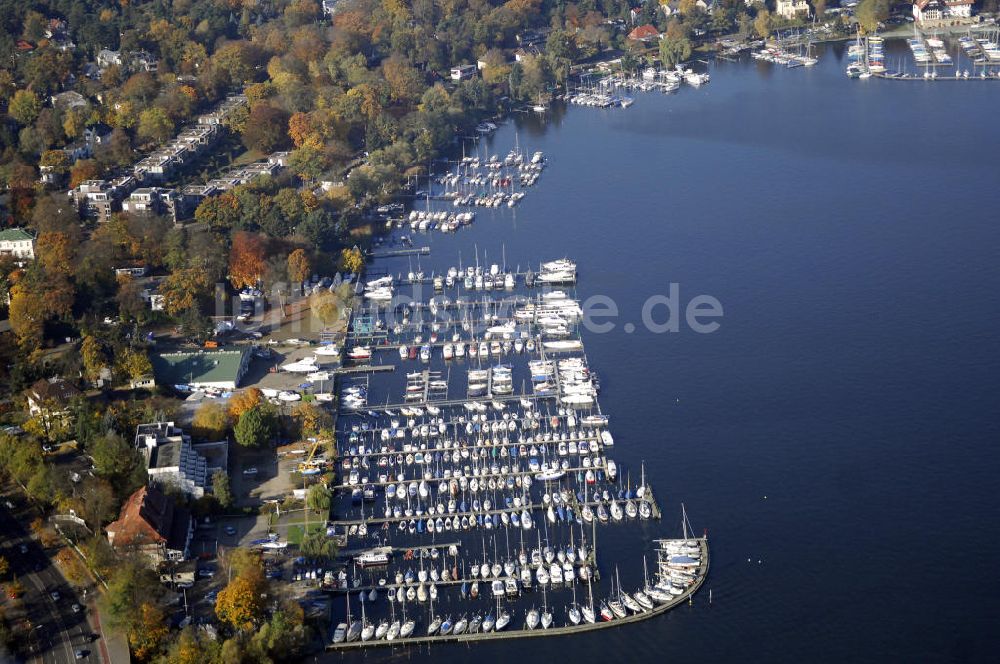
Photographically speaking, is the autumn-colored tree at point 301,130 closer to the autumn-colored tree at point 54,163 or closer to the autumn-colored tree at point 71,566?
the autumn-colored tree at point 54,163

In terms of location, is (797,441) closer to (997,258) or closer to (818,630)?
(818,630)

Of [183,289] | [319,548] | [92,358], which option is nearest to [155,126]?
[183,289]

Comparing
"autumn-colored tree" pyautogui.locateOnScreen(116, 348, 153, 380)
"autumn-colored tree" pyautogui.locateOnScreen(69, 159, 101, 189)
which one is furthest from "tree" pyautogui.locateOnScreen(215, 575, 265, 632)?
"autumn-colored tree" pyautogui.locateOnScreen(69, 159, 101, 189)

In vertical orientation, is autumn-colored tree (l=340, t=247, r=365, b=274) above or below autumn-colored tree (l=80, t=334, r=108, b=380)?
above

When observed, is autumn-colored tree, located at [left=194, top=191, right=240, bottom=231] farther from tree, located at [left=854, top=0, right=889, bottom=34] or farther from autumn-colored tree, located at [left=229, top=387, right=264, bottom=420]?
tree, located at [left=854, top=0, right=889, bottom=34]

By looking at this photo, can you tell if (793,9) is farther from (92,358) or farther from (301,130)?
(92,358)
